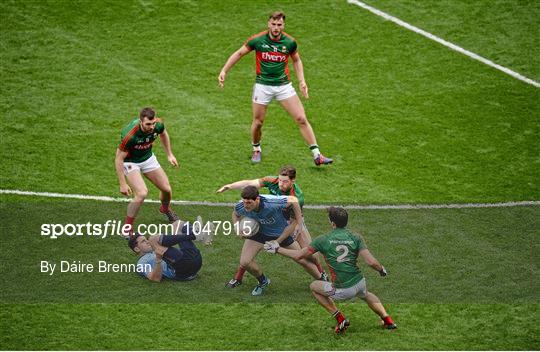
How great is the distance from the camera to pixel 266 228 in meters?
14.3

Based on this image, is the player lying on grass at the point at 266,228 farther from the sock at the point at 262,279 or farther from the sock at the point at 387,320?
the sock at the point at 387,320

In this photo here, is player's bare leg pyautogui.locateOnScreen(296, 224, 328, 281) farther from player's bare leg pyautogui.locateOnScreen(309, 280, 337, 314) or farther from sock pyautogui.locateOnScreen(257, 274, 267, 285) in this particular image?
player's bare leg pyautogui.locateOnScreen(309, 280, 337, 314)

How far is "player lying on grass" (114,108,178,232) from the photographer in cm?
1494

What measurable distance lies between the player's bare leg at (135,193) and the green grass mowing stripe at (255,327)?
1.89m

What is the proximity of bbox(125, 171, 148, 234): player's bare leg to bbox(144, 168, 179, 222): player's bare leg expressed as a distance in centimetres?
29

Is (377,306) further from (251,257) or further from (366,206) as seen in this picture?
(366,206)

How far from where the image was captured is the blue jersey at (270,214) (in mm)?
14164

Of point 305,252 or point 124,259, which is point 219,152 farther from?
point 305,252

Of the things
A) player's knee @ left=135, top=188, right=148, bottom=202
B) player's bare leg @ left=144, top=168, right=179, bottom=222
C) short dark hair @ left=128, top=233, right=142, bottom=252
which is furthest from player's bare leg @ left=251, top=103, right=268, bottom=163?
short dark hair @ left=128, top=233, right=142, bottom=252

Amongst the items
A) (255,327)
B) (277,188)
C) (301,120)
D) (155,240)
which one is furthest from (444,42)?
(255,327)

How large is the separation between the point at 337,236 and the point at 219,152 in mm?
6173

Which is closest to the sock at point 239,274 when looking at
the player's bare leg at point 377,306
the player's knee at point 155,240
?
the player's knee at point 155,240

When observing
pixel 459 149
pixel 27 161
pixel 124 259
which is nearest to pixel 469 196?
pixel 459 149

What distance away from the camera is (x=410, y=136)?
→ 19.3m
